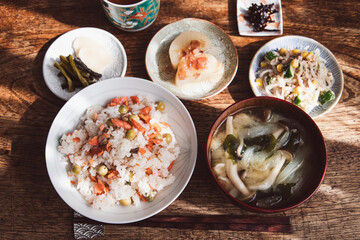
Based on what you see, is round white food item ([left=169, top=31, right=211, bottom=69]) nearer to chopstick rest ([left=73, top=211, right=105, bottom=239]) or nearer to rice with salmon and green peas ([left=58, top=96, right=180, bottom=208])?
rice with salmon and green peas ([left=58, top=96, right=180, bottom=208])

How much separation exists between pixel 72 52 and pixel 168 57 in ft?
2.51

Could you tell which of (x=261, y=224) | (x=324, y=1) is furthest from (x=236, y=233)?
(x=324, y=1)

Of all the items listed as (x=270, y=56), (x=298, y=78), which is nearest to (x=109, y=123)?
(x=270, y=56)

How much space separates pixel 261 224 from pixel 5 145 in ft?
6.40

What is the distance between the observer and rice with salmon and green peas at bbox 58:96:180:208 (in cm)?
178

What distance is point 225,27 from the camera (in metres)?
2.31

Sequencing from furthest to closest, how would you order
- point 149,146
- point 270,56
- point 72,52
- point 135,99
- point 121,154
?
point 72,52, point 270,56, point 135,99, point 149,146, point 121,154

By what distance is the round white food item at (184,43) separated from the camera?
6.97ft

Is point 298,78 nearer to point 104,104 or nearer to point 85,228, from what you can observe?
point 104,104

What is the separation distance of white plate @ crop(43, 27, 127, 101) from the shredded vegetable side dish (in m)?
1.09

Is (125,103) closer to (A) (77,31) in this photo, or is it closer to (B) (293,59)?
(A) (77,31)

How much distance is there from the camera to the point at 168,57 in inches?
87.1

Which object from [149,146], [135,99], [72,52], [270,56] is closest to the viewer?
[149,146]

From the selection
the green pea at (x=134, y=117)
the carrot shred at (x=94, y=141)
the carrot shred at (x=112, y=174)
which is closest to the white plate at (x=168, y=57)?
the green pea at (x=134, y=117)
